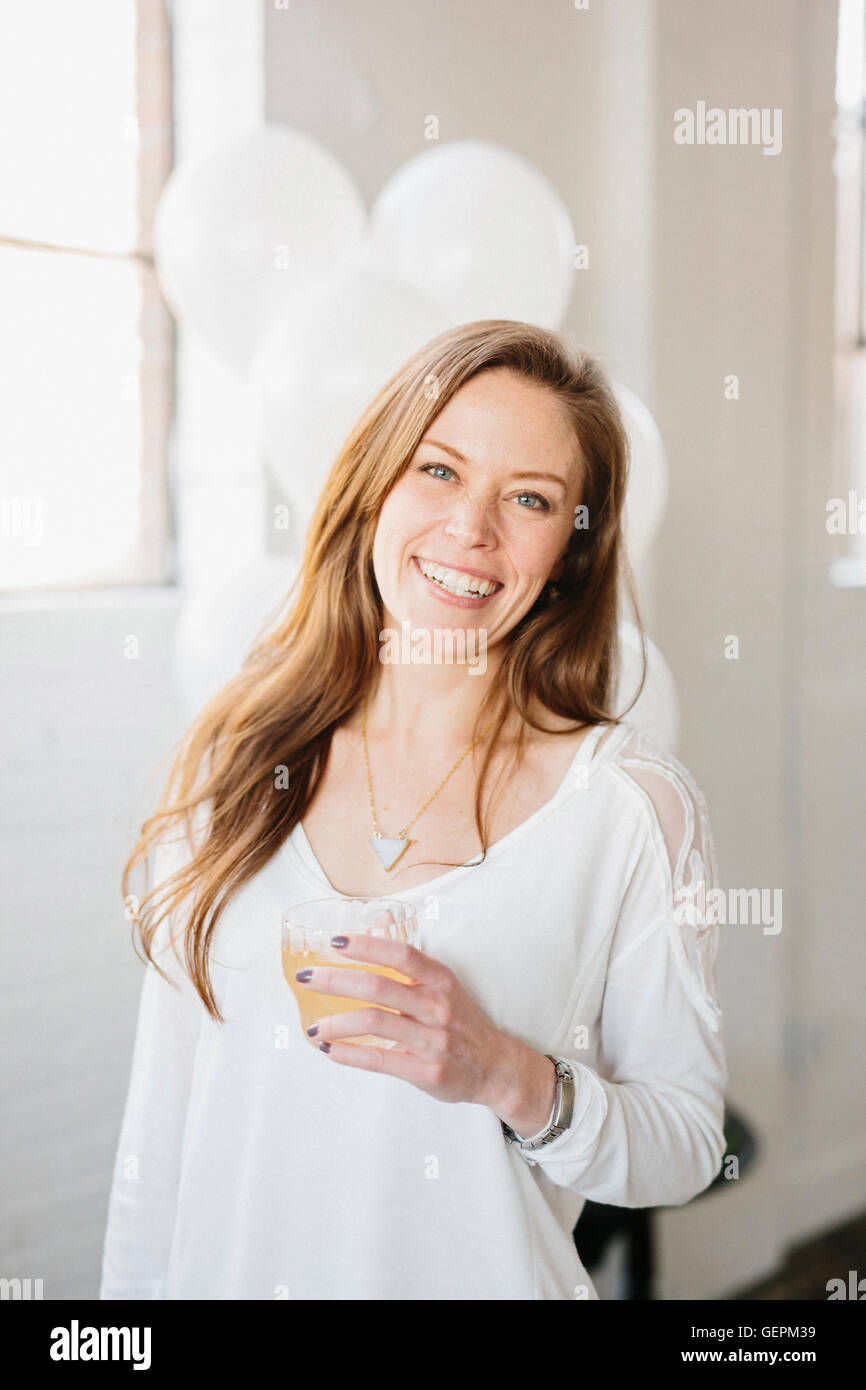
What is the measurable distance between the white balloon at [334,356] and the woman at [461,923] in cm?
13

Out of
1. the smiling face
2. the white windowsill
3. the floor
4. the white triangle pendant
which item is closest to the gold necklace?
the white triangle pendant

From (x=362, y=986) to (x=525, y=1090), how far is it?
150 millimetres

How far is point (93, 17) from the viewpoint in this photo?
123 cm

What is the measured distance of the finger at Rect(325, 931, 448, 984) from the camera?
0.72m

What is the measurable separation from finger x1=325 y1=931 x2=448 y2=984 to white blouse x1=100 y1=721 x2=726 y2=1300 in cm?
A: 10

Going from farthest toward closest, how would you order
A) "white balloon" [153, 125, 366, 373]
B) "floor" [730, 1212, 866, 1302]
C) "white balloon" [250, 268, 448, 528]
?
"floor" [730, 1212, 866, 1302], "white balloon" [153, 125, 366, 373], "white balloon" [250, 268, 448, 528]

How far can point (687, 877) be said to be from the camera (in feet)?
2.77

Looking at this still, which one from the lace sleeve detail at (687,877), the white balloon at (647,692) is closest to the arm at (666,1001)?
the lace sleeve detail at (687,877)

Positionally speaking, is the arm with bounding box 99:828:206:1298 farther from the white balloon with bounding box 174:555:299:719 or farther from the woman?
the white balloon with bounding box 174:555:299:719

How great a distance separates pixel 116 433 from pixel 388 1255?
0.94 m

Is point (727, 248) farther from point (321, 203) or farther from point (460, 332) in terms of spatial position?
point (460, 332)

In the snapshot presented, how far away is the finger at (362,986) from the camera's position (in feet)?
2.35

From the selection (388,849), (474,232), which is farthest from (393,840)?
(474,232)
